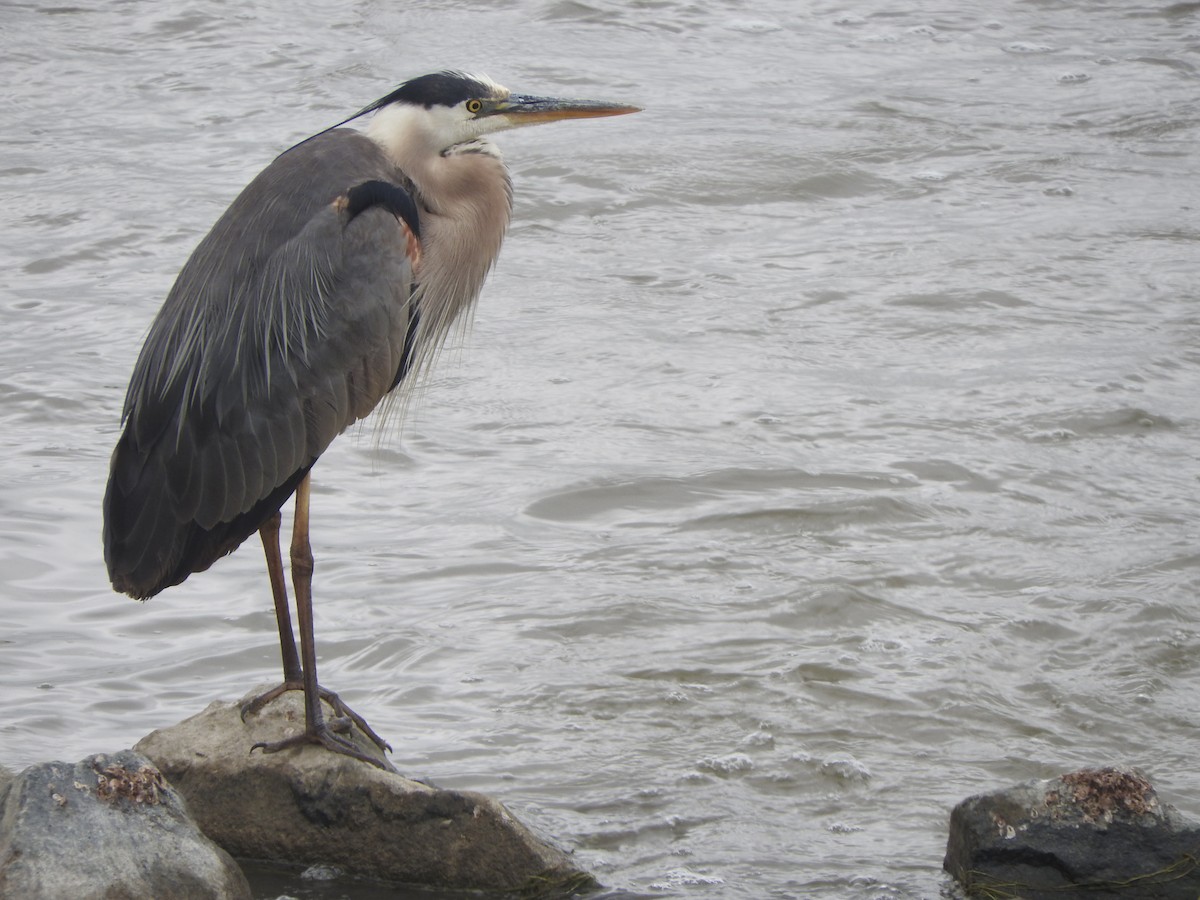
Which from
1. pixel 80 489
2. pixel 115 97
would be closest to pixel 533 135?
pixel 115 97

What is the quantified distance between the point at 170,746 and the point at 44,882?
0.98 metres

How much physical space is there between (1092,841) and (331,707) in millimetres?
2085

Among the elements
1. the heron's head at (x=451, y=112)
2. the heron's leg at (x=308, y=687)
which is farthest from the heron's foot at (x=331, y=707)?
the heron's head at (x=451, y=112)

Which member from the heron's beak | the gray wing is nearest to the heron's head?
the heron's beak

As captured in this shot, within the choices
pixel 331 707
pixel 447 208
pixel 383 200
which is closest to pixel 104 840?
pixel 331 707

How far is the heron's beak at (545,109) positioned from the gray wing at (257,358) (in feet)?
1.60

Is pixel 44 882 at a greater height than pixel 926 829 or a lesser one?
greater

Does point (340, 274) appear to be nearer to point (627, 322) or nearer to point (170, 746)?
point (170, 746)

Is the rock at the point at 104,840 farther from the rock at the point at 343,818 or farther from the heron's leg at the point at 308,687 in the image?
the heron's leg at the point at 308,687

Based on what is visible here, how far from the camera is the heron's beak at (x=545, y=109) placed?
505cm

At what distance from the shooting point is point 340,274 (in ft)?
15.4

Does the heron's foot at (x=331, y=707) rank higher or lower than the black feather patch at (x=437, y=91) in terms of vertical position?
lower

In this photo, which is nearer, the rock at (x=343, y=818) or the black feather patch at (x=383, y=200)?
the rock at (x=343, y=818)

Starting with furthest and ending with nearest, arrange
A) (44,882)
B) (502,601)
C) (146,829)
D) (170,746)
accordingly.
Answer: (502,601) < (170,746) < (146,829) < (44,882)
